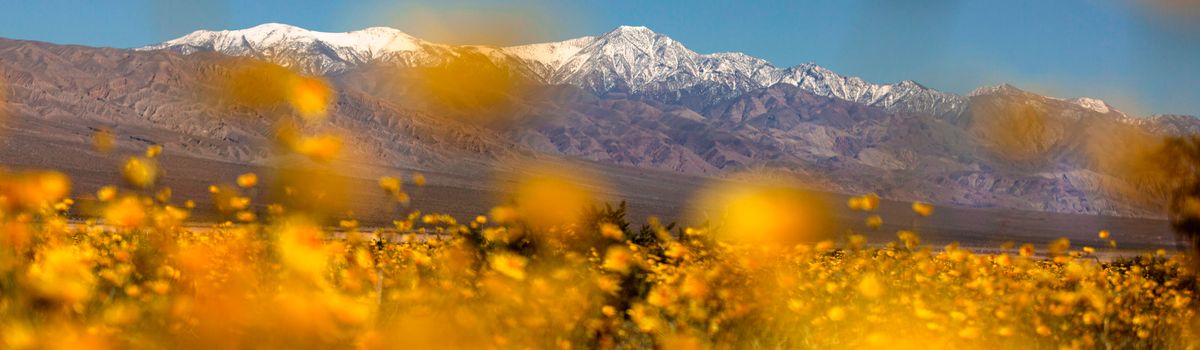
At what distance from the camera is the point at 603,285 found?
5082 millimetres

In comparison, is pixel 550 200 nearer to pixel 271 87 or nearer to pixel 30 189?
pixel 271 87

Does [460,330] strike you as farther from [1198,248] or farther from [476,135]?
[476,135]

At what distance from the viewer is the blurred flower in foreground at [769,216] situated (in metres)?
7.13

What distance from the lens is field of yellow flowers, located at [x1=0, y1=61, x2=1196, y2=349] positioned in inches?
134

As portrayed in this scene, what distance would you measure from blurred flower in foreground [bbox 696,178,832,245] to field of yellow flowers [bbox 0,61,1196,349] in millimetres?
29

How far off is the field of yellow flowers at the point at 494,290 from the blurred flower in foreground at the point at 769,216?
0.03 meters

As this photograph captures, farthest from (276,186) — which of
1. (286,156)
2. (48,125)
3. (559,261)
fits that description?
(48,125)

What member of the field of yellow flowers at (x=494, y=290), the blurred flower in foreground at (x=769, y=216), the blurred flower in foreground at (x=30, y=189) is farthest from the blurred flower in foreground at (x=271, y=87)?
the blurred flower in foreground at (x=769, y=216)

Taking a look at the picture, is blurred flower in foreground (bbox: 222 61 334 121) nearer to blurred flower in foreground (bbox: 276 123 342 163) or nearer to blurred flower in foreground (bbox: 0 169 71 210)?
blurred flower in foreground (bbox: 276 123 342 163)

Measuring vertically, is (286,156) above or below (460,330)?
above

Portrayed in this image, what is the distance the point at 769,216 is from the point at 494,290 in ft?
9.76

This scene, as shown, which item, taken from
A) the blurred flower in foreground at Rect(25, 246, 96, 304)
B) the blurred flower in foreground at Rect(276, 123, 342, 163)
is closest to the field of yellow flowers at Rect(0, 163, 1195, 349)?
the blurred flower in foreground at Rect(25, 246, 96, 304)

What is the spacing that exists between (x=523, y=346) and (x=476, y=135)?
616 ft

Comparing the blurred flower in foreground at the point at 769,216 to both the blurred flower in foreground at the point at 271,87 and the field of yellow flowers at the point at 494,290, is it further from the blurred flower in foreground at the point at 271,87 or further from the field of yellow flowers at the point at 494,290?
the blurred flower in foreground at the point at 271,87
